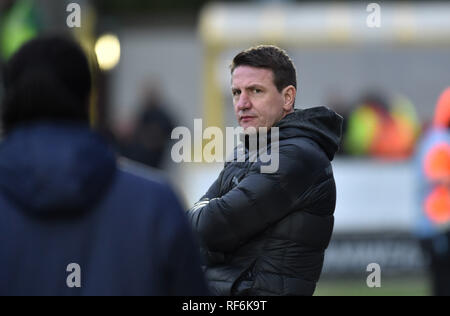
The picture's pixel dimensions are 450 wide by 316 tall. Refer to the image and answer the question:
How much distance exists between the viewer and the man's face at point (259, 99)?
3934 mm

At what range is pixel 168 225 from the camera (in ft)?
8.55

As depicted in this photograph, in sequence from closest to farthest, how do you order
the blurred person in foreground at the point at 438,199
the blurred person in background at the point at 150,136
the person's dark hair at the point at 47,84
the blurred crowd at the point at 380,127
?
1. the person's dark hair at the point at 47,84
2. the blurred person in foreground at the point at 438,199
3. the blurred crowd at the point at 380,127
4. the blurred person in background at the point at 150,136

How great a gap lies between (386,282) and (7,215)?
10.5m

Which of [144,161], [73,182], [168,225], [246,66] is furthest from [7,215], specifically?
[144,161]

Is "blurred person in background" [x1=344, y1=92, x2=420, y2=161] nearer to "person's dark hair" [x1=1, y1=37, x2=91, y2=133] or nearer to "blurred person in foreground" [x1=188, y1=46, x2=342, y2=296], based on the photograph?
"blurred person in foreground" [x1=188, y1=46, x2=342, y2=296]

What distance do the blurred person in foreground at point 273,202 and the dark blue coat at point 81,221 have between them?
1.10m

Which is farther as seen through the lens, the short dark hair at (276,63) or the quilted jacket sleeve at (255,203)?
the short dark hair at (276,63)

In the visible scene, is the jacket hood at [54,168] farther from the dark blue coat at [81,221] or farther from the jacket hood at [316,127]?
the jacket hood at [316,127]

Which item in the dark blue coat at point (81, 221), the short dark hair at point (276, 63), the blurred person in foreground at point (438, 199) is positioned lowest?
the dark blue coat at point (81, 221)

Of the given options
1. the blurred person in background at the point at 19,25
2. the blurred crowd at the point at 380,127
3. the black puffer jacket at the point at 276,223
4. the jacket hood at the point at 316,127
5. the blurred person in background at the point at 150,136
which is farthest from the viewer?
the blurred person in background at the point at 150,136

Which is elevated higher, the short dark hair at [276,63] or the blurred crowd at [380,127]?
the blurred crowd at [380,127]

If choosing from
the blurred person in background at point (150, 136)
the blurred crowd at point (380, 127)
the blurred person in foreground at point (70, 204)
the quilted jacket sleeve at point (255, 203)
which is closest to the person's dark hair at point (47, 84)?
the blurred person in foreground at point (70, 204)

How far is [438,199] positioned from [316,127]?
441cm

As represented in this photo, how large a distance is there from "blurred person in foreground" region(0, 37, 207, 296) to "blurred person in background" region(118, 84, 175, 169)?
1355 cm
